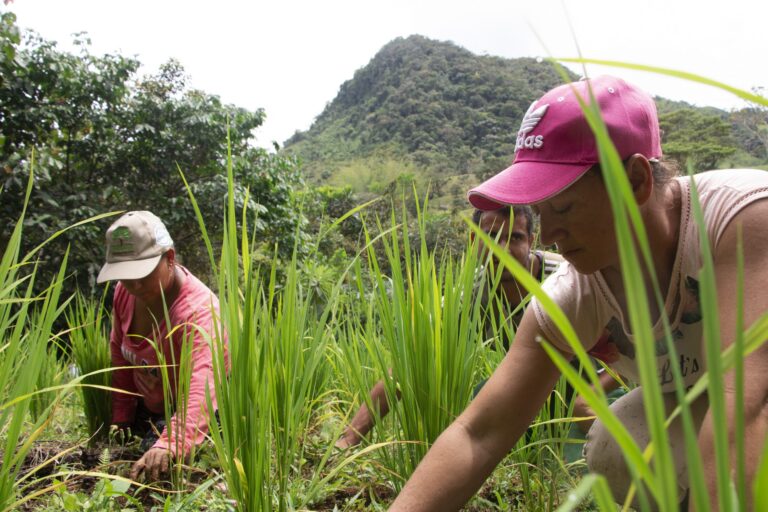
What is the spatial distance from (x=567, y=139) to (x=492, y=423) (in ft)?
1.79

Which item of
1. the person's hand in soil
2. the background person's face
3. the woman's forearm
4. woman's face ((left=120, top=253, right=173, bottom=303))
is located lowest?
the person's hand in soil

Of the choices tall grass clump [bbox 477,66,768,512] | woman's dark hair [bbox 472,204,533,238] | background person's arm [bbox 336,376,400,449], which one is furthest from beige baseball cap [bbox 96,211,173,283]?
tall grass clump [bbox 477,66,768,512]

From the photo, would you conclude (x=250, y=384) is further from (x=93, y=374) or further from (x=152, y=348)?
(x=93, y=374)

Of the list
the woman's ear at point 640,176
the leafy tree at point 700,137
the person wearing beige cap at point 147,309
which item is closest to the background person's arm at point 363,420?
the person wearing beige cap at point 147,309

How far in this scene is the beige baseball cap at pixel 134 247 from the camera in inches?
79.7

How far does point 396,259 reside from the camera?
53.0 inches

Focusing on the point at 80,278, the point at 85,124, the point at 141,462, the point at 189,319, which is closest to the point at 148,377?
the point at 189,319

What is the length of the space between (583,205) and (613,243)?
91mm

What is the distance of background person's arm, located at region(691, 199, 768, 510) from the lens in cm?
62

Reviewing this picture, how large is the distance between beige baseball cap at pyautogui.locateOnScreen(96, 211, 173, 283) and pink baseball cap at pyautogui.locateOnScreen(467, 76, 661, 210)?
1.47m

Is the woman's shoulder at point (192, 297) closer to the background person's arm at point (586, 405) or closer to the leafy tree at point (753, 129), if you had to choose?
the background person's arm at point (586, 405)

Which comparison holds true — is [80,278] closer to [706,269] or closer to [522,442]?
[522,442]

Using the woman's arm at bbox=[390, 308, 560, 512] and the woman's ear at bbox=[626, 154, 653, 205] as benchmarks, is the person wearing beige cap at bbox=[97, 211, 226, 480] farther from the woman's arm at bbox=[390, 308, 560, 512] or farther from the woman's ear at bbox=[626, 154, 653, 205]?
the woman's ear at bbox=[626, 154, 653, 205]

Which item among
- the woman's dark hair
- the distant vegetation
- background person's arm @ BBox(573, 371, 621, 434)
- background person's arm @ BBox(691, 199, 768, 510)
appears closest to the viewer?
background person's arm @ BBox(691, 199, 768, 510)
